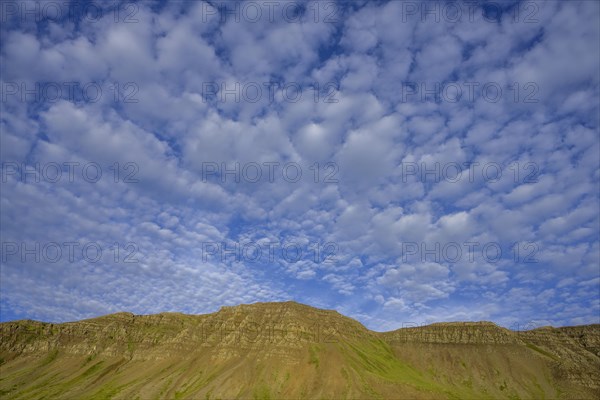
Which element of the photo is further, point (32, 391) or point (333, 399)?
point (32, 391)

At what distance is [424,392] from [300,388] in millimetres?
48156

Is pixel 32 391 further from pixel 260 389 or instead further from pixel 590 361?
pixel 590 361

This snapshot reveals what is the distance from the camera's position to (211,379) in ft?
623

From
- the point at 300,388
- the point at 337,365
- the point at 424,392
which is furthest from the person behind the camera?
the point at 337,365

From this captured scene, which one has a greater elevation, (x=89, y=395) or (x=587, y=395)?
(x=587, y=395)

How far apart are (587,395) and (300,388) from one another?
115923mm

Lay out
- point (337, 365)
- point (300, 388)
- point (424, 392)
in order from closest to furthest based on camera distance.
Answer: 1. point (424, 392)
2. point (300, 388)
3. point (337, 365)

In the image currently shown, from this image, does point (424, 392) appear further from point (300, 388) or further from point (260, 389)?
point (260, 389)

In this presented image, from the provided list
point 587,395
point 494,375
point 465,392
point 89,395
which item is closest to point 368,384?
point 465,392

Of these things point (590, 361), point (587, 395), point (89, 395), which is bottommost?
point (89, 395)

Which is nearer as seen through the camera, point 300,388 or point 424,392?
point 424,392

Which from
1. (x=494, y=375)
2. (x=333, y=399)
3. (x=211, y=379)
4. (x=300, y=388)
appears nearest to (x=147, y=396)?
(x=211, y=379)

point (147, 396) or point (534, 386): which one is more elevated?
point (534, 386)

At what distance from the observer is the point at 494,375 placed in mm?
198000
